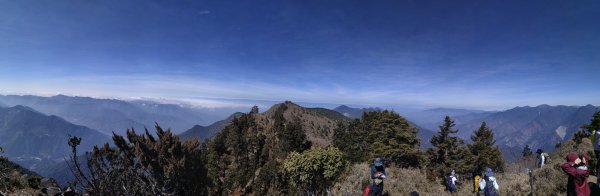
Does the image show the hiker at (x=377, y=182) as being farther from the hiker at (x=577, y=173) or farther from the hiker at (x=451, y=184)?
the hiker at (x=451, y=184)

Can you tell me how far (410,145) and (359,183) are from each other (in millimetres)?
25800

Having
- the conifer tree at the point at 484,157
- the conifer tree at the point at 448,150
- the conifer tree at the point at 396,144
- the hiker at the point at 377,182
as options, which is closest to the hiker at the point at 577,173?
the hiker at the point at 377,182

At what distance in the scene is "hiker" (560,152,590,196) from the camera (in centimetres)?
729

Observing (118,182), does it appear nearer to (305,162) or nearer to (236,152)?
(305,162)

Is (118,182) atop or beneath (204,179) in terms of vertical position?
atop

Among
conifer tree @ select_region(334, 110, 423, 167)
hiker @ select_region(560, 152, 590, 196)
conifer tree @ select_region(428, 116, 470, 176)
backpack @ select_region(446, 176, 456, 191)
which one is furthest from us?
conifer tree @ select_region(428, 116, 470, 176)

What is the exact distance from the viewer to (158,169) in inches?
924

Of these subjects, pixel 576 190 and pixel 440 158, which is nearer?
pixel 576 190

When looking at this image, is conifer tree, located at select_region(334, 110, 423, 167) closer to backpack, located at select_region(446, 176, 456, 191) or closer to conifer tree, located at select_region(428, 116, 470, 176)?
conifer tree, located at select_region(428, 116, 470, 176)

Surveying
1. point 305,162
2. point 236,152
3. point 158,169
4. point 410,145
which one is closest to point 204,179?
point 158,169

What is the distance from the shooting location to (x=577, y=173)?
7.33m

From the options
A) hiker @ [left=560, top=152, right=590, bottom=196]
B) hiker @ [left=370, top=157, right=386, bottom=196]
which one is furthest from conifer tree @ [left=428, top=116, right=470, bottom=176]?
hiker @ [left=560, top=152, right=590, bottom=196]

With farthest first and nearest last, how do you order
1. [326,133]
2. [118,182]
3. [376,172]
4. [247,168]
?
[326,133]
[247,168]
[376,172]
[118,182]

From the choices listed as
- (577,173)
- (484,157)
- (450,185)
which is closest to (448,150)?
(484,157)
